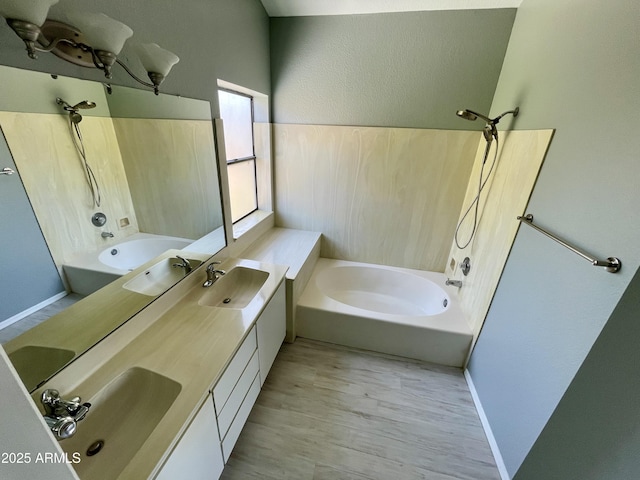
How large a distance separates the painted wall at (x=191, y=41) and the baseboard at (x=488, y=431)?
254 cm

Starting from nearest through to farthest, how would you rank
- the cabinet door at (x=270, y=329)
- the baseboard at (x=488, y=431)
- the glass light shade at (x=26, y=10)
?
the glass light shade at (x=26, y=10) < the baseboard at (x=488, y=431) < the cabinet door at (x=270, y=329)

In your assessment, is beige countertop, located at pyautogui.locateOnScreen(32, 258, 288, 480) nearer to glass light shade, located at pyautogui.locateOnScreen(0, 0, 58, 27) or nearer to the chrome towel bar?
glass light shade, located at pyautogui.locateOnScreen(0, 0, 58, 27)

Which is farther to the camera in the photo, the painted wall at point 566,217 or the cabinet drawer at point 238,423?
the cabinet drawer at point 238,423

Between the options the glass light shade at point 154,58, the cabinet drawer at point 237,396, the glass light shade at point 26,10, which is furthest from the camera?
the cabinet drawer at point 237,396

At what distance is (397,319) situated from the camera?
1.99m

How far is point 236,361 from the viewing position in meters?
1.21

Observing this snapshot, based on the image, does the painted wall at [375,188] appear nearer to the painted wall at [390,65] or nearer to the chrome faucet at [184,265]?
the painted wall at [390,65]

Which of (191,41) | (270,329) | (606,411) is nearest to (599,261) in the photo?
(606,411)

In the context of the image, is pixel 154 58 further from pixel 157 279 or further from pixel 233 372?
pixel 233 372

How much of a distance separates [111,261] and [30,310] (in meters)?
0.30

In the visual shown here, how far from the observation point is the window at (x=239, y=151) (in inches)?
82.7

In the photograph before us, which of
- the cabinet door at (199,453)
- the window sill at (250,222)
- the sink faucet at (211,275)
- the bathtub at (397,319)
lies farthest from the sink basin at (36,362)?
the bathtub at (397,319)

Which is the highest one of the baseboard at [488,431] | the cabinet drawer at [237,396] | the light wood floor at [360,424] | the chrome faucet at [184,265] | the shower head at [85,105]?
the shower head at [85,105]

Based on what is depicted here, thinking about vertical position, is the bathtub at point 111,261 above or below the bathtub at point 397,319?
above
